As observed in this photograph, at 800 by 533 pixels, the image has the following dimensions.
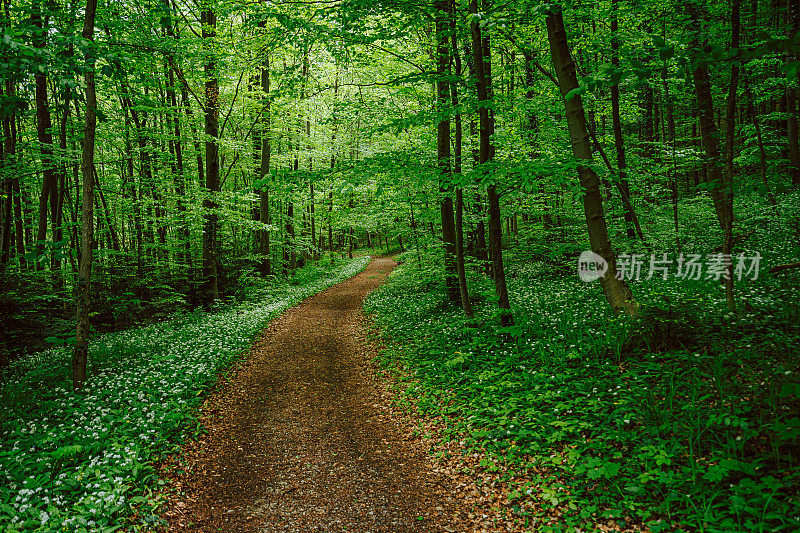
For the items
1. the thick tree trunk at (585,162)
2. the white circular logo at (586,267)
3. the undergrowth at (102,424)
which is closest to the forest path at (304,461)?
the undergrowth at (102,424)

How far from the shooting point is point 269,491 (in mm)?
5590

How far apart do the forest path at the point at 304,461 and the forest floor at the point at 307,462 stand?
0.02m

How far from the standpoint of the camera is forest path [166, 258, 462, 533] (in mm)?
5023

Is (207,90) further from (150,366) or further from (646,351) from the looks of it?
(646,351)

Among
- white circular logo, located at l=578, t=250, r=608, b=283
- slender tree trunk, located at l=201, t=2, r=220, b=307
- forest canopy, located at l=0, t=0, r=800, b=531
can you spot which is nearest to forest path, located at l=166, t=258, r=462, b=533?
forest canopy, located at l=0, t=0, r=800, b=531

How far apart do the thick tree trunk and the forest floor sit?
4.45 m

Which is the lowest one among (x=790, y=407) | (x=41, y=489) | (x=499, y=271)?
(x=41, y=489)

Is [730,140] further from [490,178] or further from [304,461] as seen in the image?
[304,461]

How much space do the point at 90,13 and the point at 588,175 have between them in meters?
10.4

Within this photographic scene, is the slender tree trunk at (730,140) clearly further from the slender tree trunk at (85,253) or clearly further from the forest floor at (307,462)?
the slender tree trunk at (85,253)

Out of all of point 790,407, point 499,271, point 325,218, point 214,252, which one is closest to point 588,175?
point 499,271

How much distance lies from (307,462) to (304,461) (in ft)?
0.21

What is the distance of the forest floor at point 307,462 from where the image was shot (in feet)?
16.4

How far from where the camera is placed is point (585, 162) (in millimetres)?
6426
